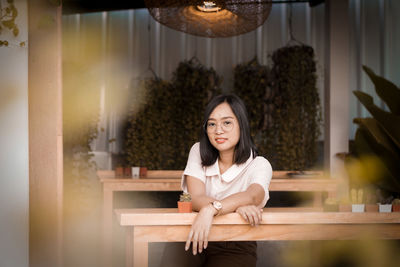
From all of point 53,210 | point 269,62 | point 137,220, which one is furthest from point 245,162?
point 269,62

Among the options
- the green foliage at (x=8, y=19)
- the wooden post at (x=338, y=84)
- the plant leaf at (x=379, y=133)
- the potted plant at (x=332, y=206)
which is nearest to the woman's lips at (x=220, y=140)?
the potted plant at (x=332, y=206)

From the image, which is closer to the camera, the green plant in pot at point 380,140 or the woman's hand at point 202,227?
the woman's hand at point 202,227

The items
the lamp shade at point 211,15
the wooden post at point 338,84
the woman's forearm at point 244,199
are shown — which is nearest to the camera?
the woman's forearm at point 244,199

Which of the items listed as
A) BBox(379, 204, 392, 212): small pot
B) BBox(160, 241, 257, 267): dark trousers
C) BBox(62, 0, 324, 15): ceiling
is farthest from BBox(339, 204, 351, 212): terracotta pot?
BBox(62, 0, 324, 15): ceiling

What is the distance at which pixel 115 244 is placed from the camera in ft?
14.3

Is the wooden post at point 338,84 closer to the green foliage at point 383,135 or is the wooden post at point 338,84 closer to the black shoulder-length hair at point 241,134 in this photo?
the green foliage at point 383,135

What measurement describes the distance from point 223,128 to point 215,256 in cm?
66

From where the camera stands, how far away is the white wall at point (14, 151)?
236cm

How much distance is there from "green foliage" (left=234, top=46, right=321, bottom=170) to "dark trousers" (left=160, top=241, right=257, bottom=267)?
3270mm

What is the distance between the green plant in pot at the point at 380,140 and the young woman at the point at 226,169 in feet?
6.11

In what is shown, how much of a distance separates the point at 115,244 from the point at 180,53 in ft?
9.48

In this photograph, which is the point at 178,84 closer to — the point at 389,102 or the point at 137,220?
the point at 389,102

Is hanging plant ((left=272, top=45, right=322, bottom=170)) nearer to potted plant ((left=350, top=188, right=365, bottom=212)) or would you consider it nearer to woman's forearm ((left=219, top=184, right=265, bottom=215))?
potted plant ((left=350, top=188, right=365, bottom=212))

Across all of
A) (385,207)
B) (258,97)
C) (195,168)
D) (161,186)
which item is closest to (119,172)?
(161,186)
